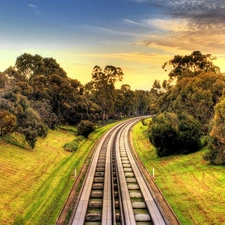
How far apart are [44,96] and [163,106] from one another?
995 inches

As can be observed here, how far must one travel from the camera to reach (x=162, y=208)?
1961cm

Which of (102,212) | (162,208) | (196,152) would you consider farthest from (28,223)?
(196,152)

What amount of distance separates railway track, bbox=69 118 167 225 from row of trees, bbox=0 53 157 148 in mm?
11386

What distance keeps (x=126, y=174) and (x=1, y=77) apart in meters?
28.6

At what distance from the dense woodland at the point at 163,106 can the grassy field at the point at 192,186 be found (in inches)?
81.9

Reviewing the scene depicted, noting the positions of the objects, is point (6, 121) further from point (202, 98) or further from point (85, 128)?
point (202, 98)

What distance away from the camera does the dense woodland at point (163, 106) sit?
34713mm

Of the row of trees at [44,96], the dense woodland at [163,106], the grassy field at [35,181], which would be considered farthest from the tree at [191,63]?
the grassy field at [35,181]

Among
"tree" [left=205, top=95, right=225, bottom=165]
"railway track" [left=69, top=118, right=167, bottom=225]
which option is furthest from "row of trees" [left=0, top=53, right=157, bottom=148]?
"tree" [left=205, top=95, right=225, bottom=165]

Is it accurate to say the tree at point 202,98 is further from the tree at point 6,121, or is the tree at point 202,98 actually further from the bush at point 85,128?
the bush at point 85,128

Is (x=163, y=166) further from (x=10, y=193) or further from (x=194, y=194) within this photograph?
(x=10, y=193)

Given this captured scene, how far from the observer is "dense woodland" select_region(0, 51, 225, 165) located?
114 feet

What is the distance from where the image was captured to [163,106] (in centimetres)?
5022

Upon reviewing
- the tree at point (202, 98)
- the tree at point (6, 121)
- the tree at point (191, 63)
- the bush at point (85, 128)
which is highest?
the tree at point (191, 63)
